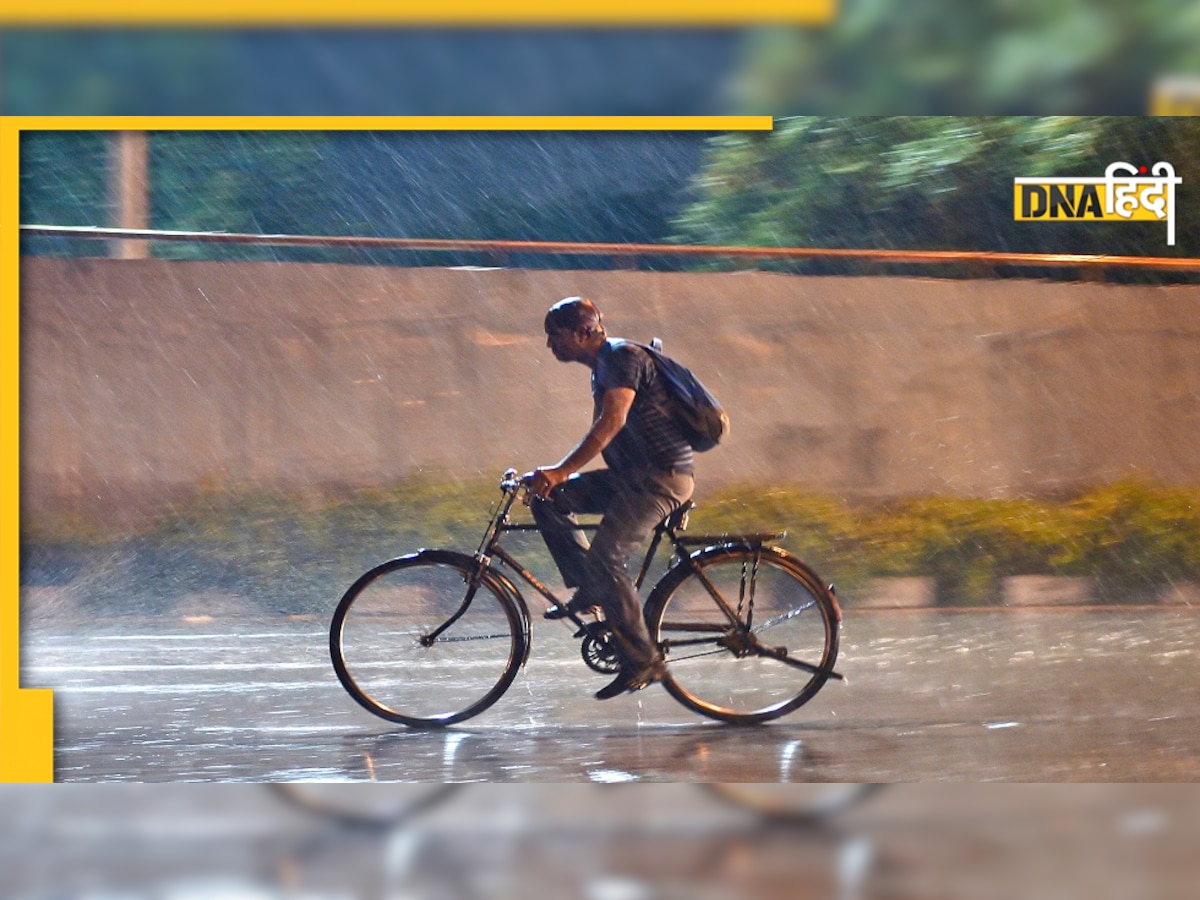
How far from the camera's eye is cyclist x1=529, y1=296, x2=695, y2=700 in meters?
6.35

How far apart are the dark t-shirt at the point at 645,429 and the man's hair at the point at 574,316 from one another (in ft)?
0.47

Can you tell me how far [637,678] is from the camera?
6.42m

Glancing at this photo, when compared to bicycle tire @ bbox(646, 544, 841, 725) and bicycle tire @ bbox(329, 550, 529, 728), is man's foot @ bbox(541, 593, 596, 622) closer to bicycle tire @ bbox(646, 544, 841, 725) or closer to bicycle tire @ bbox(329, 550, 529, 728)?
bicycle tire @ bbox(329, 550, 529, 728)

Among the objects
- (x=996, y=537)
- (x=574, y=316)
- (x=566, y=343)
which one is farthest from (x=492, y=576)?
(x=996, y=537)

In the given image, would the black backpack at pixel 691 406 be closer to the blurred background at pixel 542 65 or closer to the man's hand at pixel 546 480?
the man's hand at pixel 546 480

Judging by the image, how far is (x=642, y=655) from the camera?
6.41 m

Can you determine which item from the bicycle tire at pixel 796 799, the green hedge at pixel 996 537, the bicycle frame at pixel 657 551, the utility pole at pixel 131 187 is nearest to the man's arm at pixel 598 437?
the bicycle frame at pixel 657 551

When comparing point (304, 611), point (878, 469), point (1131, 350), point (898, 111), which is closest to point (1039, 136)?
point (898, 111)

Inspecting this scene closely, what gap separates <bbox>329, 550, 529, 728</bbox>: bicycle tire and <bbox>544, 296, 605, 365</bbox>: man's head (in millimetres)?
920

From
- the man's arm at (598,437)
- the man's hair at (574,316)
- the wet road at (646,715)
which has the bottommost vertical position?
the wet road at (646,715)

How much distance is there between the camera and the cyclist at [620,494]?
6348 millimetres

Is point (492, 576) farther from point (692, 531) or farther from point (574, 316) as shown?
point (574, 316)

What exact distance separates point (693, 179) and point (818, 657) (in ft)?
6.55

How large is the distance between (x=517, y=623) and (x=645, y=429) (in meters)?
0.92
